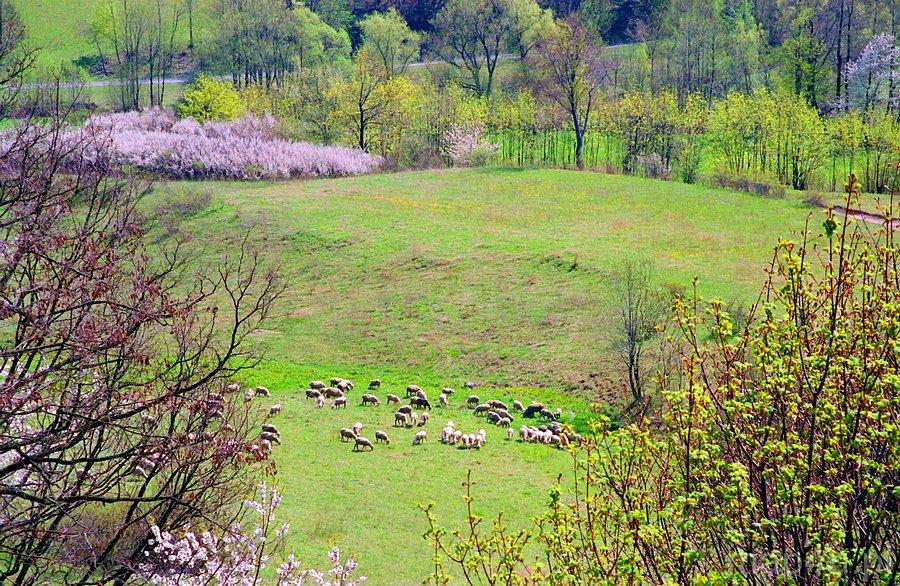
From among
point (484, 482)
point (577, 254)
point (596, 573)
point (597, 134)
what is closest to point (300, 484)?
point (484, 482)

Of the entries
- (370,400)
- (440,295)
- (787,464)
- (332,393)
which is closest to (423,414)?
(370,400)

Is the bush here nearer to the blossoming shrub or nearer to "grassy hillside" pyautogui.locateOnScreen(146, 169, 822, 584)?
the blossoming shrub

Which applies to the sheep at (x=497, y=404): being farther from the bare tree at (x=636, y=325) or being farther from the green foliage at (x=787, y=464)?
the green foliage at (x=787, y=464)

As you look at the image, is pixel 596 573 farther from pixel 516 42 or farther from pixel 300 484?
pixel 516 42

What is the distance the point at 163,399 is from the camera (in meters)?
9.46

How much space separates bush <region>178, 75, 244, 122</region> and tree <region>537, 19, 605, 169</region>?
26.7m

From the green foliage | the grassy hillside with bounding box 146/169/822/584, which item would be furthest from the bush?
the green foliage

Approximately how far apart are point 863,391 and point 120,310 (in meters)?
7.83

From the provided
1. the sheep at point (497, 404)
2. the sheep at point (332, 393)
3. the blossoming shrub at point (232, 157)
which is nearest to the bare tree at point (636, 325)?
the sheep at point (497, 404)

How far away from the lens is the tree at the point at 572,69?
70.9 metres

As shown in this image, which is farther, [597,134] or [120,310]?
[597,134]

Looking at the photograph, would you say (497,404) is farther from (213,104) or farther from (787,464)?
(213,104)

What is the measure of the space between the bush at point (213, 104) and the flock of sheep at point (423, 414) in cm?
5172

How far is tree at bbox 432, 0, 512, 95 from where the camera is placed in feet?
328
